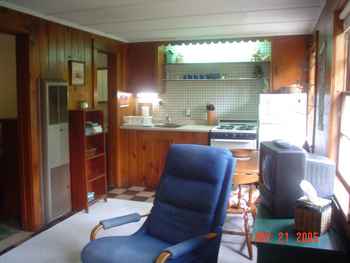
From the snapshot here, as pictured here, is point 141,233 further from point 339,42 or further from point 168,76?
point 168,76

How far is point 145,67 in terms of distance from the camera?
5.29m

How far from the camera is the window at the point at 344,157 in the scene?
2.09 m

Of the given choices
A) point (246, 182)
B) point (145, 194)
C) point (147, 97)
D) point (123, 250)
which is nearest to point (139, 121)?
point (147, 97)

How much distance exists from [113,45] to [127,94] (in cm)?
81

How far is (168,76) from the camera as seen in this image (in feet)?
18.0

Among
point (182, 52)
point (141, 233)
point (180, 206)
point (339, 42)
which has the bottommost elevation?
point (141, 233)

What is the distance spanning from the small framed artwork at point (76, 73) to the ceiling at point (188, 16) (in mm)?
476

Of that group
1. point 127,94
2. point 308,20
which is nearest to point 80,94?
point 127,94

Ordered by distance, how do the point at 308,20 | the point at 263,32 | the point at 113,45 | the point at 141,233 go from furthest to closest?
the point at 113,45 < the point at 263,32 < the point at 308,20 < the point at 141,233

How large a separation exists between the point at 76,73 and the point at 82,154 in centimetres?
98

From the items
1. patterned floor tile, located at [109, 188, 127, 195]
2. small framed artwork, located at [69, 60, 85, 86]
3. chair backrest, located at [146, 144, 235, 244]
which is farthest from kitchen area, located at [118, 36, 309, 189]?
chair backrest, located at [146, 144, 235, 244]

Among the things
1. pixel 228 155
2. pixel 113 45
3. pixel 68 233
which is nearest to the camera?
pixel 228 155

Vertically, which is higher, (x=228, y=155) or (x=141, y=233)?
(x=228, y=155)

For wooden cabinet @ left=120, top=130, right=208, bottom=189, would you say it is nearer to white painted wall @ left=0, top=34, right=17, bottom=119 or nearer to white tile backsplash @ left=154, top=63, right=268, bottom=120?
white tile backsplash @ left=154, top=63, right=268, bottom=120
